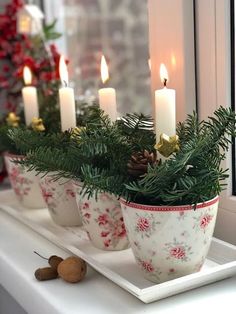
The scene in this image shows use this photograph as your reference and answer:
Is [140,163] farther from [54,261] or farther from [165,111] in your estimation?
[54,261]

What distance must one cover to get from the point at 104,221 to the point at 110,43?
2.95 ft

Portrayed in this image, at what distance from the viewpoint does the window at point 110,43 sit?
1.63m

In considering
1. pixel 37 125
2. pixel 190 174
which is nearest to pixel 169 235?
pixel 190 174

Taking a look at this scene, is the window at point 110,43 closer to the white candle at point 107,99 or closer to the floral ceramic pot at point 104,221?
the white candle at point 107,99

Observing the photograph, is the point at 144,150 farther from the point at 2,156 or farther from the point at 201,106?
the point at 2,156

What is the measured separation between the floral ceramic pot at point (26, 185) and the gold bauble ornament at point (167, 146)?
478 mm

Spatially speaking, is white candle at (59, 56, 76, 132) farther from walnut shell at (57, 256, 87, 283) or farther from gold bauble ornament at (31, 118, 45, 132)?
walnut shell at (57, 256, 87, 283)

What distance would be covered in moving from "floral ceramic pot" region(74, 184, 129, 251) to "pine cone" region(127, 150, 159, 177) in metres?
0.11

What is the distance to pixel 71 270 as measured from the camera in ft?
2.95

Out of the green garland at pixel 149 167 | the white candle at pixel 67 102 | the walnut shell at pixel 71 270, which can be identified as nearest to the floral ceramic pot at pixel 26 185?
the white candle at pixel 67 102

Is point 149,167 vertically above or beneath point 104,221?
above

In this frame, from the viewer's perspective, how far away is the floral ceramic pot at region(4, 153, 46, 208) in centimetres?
126

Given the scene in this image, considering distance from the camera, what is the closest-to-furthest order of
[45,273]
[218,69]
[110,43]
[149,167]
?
[149,167] → [45,273] → [218,69] → [110,43]

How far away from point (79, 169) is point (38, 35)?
0.79m
